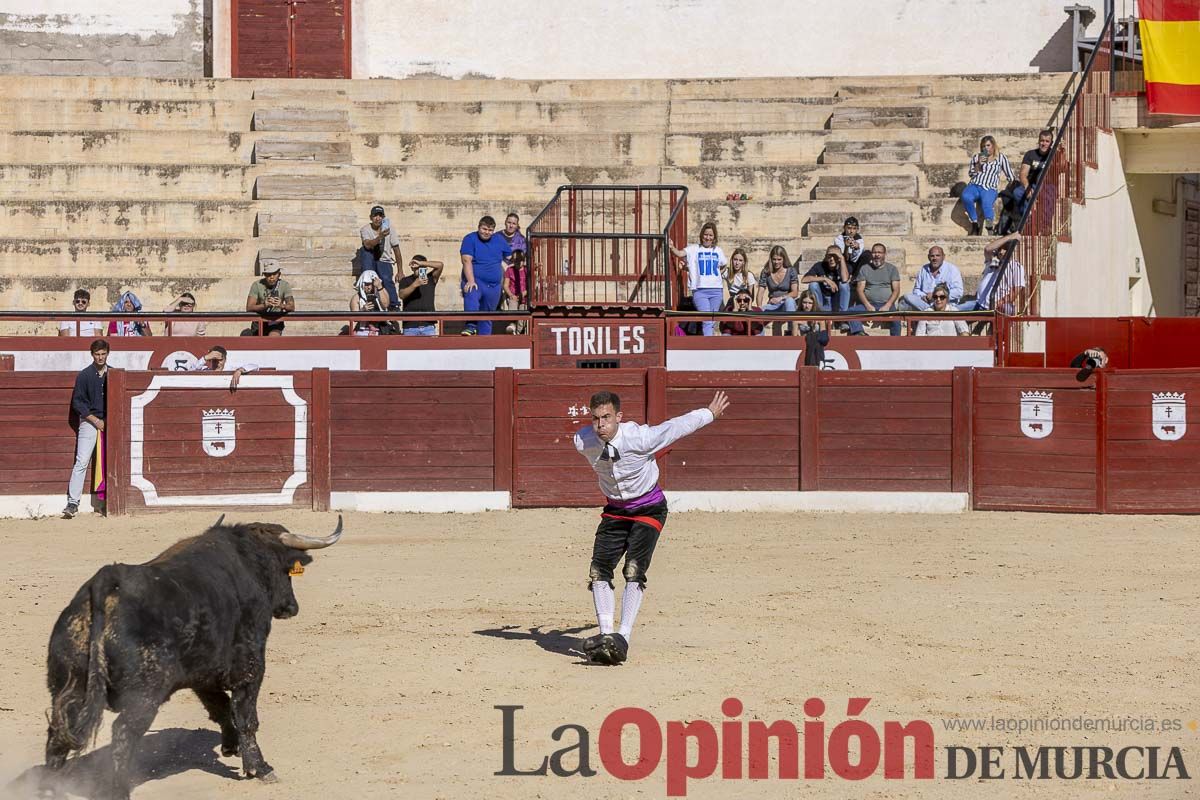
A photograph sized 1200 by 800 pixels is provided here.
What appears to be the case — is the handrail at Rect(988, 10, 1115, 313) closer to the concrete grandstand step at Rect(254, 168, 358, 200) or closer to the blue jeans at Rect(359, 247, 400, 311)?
the blue jeans at Rect(359, 247, 400, 311)

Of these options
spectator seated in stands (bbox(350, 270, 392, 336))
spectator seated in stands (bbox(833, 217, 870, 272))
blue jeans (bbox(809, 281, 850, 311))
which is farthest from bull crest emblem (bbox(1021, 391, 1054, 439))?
spectator seated in stands (bbox(350, 270, 392, 336))

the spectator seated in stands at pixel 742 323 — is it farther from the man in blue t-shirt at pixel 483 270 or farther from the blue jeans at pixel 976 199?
the blue jeans at pixel 976 199

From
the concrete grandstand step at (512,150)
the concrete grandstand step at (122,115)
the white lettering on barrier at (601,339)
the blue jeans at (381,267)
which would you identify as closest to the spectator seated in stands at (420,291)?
the blue jeans at (381,267)

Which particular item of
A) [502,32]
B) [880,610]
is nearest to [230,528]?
[880,610]

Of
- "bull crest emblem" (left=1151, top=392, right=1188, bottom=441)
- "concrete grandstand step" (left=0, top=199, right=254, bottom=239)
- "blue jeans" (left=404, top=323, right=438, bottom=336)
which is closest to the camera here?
"bull crest emblem" (left=1151, top=392, right=1188, bottom=441)

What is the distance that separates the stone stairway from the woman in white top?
230 centimetres

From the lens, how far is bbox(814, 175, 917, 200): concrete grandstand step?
1878 centimetres

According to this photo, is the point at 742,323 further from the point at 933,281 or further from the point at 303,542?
the point at 303,542

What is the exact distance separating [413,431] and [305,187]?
236 inches

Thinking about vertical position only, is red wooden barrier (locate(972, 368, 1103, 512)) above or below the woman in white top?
below

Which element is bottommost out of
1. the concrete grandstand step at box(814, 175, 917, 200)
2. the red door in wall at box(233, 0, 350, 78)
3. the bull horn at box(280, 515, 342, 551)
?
the bull horn at box(280, 515, 342, 551)

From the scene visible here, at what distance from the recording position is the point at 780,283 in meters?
15.7

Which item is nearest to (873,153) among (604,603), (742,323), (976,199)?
(976,199)

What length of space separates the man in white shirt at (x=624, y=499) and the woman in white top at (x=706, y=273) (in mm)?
7407
